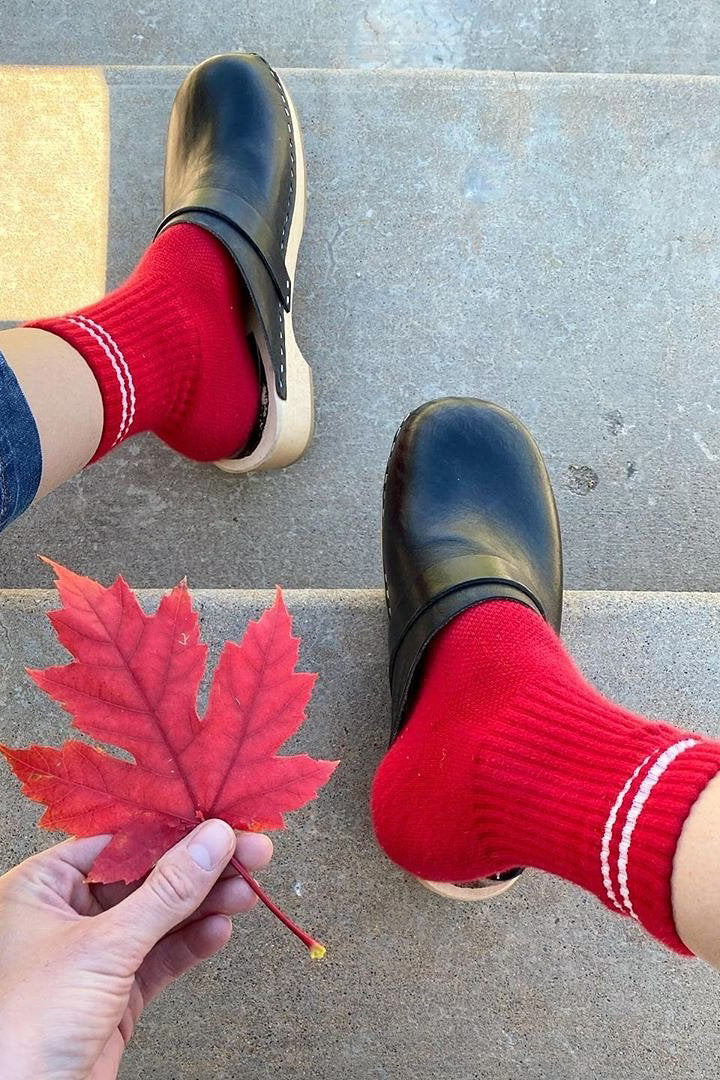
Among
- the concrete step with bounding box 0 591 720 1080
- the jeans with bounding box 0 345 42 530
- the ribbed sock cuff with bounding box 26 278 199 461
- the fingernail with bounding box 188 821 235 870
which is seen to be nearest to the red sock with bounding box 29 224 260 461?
the ribbed sock cuff with bounding box 26 278 199 461

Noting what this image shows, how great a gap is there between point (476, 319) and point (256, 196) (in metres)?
0.36

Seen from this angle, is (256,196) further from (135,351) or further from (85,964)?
(85,964)

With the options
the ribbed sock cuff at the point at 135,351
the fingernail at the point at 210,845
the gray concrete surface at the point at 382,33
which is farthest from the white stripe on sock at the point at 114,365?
the gray concrete surface at the point at 382,33

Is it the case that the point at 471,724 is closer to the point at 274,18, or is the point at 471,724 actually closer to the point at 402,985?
the point at 402,985

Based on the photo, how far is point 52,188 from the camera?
1299 mm

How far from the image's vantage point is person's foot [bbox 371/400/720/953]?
0.66m

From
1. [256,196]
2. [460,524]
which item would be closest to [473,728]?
[460,524]

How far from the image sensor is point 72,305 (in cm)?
129

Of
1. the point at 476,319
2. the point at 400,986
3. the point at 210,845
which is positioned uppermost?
the point at 476,319

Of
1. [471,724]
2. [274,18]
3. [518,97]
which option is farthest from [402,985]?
[274,18]

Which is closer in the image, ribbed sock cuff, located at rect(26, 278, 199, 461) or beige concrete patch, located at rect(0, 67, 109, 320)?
ribbed sock cuff, located at rect(26, 278, 199, 461)

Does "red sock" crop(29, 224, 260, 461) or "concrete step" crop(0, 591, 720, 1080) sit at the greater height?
"red sock" crop(29, 224, 260, 461)

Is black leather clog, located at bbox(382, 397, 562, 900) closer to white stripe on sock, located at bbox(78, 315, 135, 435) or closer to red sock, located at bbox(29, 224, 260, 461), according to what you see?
red sock, located at bbox(29, 224, 260, 461)

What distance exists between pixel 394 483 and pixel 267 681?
585 mm
